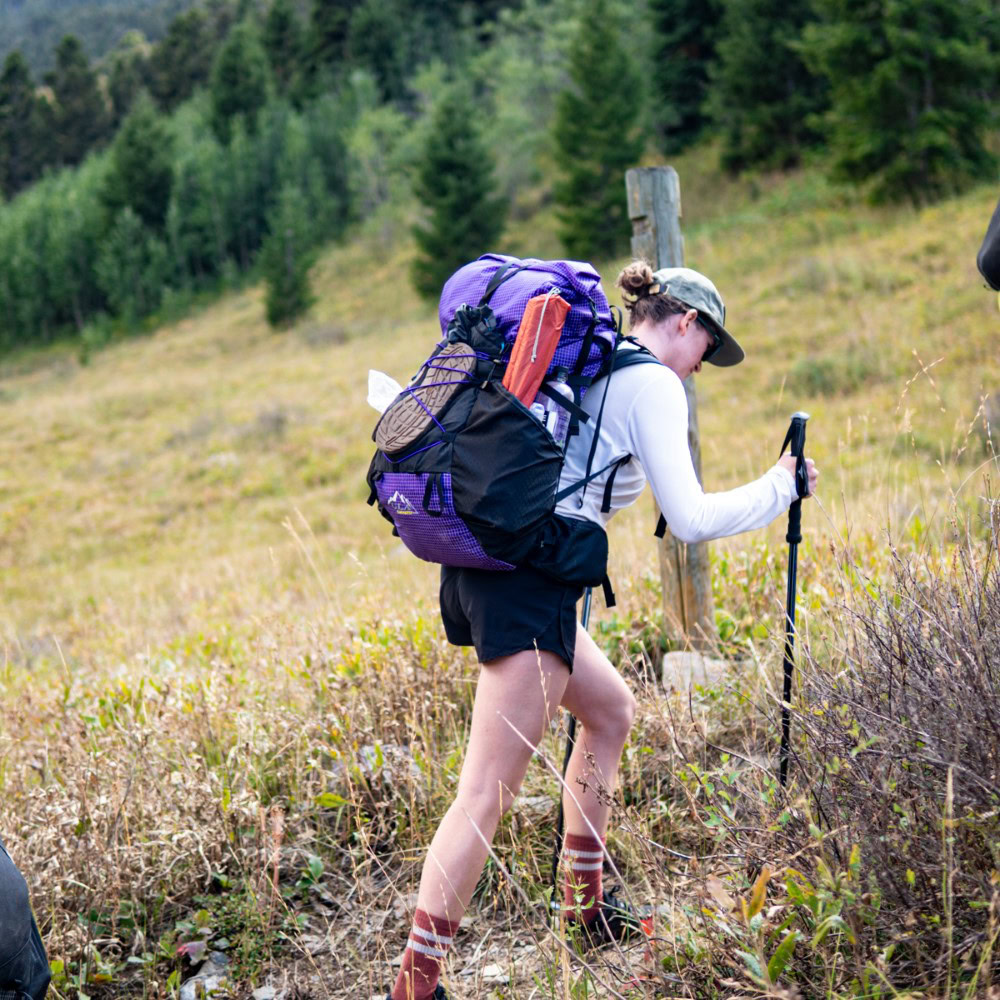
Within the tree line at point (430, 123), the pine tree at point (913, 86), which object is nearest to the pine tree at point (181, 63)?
the tree line at point (430, 123)

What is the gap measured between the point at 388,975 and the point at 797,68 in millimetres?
28655

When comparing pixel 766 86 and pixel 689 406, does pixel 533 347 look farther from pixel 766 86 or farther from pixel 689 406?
pixel 766 86

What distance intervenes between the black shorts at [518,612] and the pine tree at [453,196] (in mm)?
30640

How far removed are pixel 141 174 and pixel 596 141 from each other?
3631 centimetres

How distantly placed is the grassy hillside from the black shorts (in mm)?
464

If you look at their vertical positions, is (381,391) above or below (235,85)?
above

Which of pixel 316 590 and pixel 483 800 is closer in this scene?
pixel 483 800

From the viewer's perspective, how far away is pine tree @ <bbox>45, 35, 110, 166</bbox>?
247ft

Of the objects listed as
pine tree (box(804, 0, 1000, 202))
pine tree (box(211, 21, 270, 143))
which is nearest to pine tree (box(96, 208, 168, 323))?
pine tree (box(211, 21, 270, 143))

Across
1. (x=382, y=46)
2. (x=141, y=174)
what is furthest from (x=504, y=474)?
(x=382, y=46)

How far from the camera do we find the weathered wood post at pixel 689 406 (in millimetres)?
3770

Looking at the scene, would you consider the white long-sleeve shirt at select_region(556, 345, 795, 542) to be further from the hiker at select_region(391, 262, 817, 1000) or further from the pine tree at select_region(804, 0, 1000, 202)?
the pine tree at select_region(804, 0, 1000, 202)

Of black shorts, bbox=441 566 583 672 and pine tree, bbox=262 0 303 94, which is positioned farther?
pine tree, bbox=262 0 303 94

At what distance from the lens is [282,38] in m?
65.1
